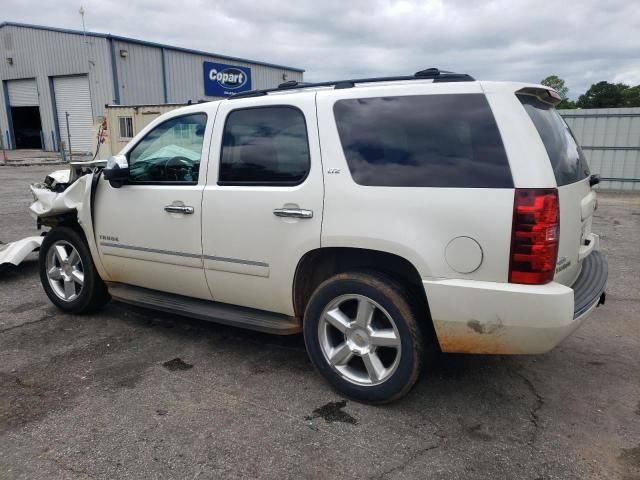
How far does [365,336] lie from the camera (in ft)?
10.0

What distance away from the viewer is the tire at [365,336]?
2.88 m

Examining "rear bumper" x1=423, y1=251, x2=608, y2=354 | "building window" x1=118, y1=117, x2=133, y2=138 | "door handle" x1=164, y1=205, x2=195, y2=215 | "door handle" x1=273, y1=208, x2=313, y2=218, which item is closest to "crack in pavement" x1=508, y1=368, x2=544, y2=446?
"rear bumper" x1=423, y1=251, x2=608, y2=354

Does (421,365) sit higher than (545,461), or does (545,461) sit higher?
(421,365)

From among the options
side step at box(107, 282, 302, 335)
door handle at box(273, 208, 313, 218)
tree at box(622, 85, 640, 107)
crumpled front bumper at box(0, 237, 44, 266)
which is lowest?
crumpled front bumper at box(0, 237, 44, 266)

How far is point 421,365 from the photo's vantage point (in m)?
2.91

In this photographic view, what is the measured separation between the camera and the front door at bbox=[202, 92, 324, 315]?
3.15 m

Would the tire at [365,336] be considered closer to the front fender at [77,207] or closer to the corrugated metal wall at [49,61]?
the front fender at [77,207]

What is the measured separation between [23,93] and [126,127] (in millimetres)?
14806

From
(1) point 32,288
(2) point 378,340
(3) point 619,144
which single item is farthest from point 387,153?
(3) point 619,144

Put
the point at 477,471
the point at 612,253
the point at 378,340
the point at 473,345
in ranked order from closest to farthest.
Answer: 1. the point at 477,471
2. the point at 473,345
3. the point at 378,340
4. the point at 612,253

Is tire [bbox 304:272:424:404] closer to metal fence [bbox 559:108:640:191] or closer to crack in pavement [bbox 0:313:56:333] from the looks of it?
crack in pavement [bbox 0:313:56:333]

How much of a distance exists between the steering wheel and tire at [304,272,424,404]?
4.58 feet

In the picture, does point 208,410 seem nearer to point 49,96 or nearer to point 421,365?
point 421,365

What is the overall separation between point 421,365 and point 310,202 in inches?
45.4
